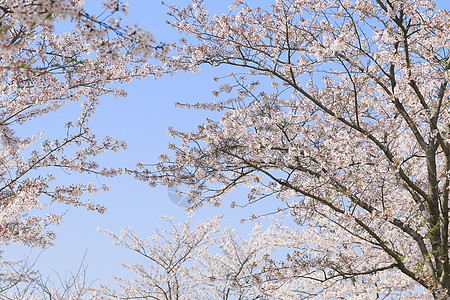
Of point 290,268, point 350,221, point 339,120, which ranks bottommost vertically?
point 290,268

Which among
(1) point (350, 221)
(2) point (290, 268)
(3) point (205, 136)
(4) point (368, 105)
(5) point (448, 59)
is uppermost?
(5) point (448, 59)

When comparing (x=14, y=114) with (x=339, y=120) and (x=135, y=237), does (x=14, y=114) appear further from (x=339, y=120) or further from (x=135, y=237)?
(x=135, y=237)

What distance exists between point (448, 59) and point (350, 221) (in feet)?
11.7

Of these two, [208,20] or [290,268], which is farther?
[208,20]

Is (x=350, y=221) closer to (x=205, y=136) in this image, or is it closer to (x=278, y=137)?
(x=278, y=137)

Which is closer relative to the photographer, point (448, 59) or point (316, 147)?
point (316, 147)

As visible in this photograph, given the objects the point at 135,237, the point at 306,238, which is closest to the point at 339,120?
the point at 306,238

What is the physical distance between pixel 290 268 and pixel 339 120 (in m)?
2.59

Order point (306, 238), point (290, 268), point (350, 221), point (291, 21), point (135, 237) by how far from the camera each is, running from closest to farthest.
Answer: point (350, 221), point (290, 268), point (291, 21), point (306, 238), point (135, 237)

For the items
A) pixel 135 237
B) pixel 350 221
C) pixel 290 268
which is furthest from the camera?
pixel 135 237

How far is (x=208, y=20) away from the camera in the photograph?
23.9ft

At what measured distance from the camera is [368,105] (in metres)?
7.34

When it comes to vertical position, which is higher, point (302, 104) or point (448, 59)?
point (448, 59)

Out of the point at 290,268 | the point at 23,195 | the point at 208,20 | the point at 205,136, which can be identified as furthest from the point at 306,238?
the point at 23,195
